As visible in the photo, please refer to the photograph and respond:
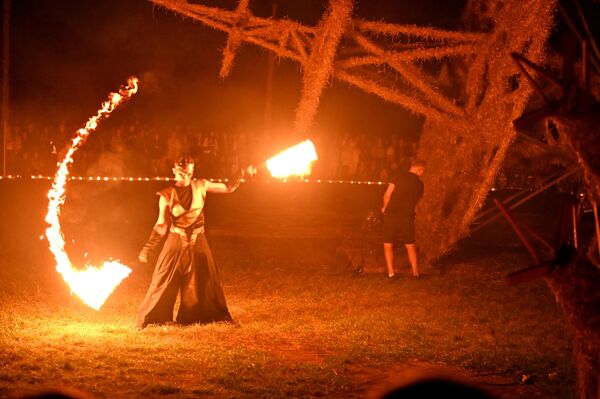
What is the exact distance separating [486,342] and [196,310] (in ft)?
10.8

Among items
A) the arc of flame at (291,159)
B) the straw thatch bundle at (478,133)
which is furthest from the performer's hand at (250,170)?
the straw thatch bundle at (478,133)

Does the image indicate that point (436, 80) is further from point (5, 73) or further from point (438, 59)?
point (5, 73)

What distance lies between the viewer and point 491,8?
13.2 metres

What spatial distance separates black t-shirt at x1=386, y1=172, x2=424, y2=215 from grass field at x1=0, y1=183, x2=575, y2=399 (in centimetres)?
112

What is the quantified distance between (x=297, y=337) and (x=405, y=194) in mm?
4319

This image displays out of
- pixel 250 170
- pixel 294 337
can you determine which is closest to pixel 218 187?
pixel 250 170

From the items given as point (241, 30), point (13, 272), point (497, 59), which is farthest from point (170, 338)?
point (497, 59)

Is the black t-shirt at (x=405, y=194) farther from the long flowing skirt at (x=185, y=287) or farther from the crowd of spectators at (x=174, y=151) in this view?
the crowd of spectators at (x=174, y=151)

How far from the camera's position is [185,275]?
30.8 ft

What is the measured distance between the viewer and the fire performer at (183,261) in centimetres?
927

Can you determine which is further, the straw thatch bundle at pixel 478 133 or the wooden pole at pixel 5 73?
the wooden pole at pixel 5 73

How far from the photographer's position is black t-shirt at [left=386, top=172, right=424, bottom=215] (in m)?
12.8

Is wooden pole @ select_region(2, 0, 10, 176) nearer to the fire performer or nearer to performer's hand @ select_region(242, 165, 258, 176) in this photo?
the fire performer

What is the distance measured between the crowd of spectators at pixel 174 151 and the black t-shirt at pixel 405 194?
7.09m
